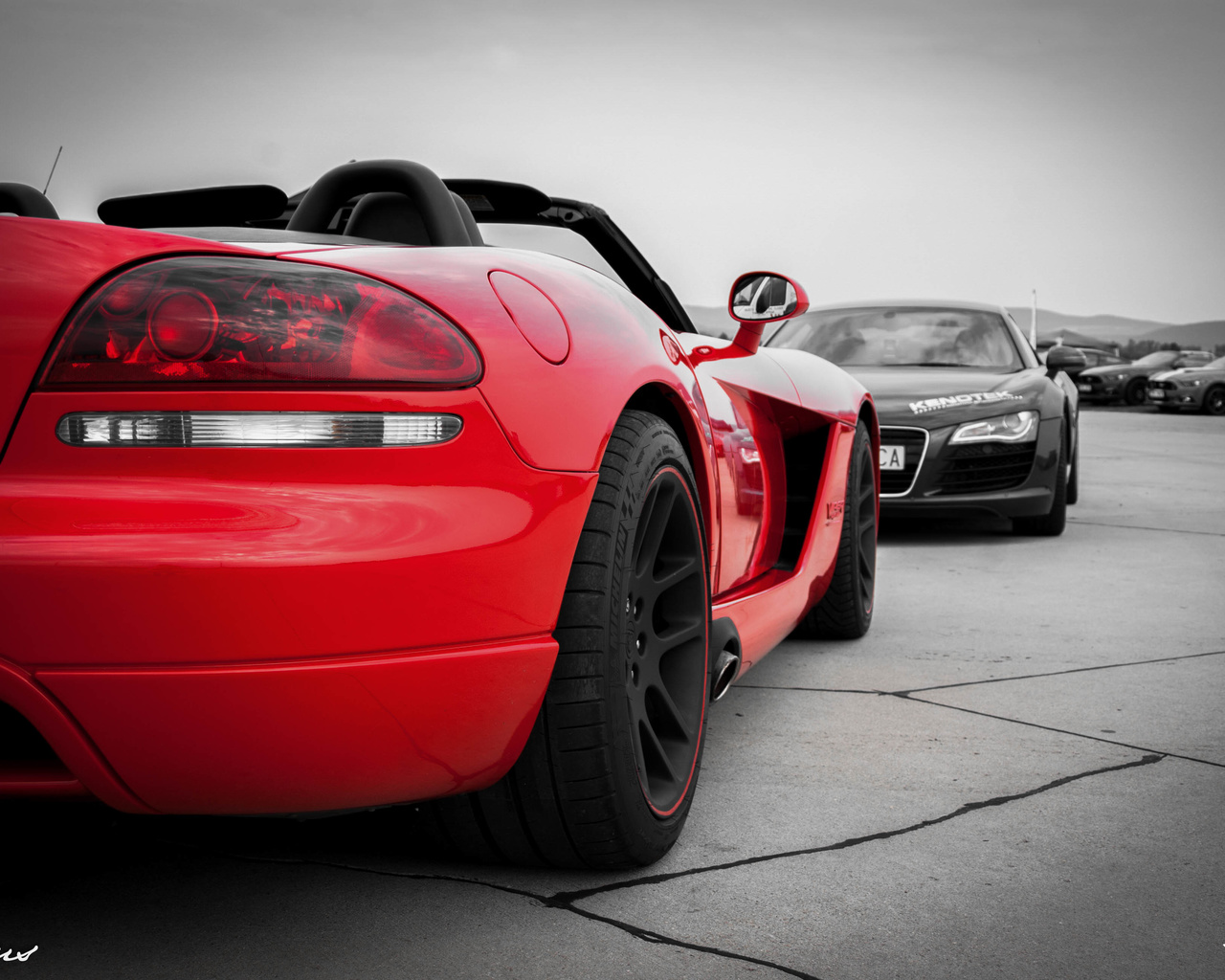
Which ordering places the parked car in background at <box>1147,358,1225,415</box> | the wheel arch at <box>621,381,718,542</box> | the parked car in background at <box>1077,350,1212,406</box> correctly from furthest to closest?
the parked car in background at <box>1077,350,1212,406</box>, the parked car in background at <box>1147,358,1225,415</box>, the wheel arch at <box>621,381,718,542</box>

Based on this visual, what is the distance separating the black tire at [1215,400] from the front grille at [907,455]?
21.5 meters

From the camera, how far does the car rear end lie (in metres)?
1.51

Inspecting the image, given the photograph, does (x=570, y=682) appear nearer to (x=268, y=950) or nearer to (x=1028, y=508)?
(x=268, y=950)

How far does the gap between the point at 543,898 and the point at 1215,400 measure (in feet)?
87.0

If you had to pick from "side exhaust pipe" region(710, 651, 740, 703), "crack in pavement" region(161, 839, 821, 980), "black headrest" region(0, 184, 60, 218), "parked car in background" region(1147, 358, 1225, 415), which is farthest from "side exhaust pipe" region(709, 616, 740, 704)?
"parked car in background" region(1147, 358, 1225, 415)

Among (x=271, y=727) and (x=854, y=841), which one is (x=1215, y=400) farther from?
(x=271, y=727)

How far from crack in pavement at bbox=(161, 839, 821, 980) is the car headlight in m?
5.01

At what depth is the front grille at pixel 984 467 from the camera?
657 centimetres

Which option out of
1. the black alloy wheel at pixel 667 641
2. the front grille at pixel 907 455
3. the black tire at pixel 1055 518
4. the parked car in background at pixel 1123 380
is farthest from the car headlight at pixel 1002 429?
the parked car in background at pixel 1123 380

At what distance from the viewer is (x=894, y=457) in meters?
6.61

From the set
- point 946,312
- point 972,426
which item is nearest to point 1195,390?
point 946,312

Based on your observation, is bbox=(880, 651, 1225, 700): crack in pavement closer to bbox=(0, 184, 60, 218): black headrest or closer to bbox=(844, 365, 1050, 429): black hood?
bbox=(0, 184, 60, 218): black headrest

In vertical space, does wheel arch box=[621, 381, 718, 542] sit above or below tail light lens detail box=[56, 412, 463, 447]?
below

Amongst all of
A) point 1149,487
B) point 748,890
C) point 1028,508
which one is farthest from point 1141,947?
point 1149,487
